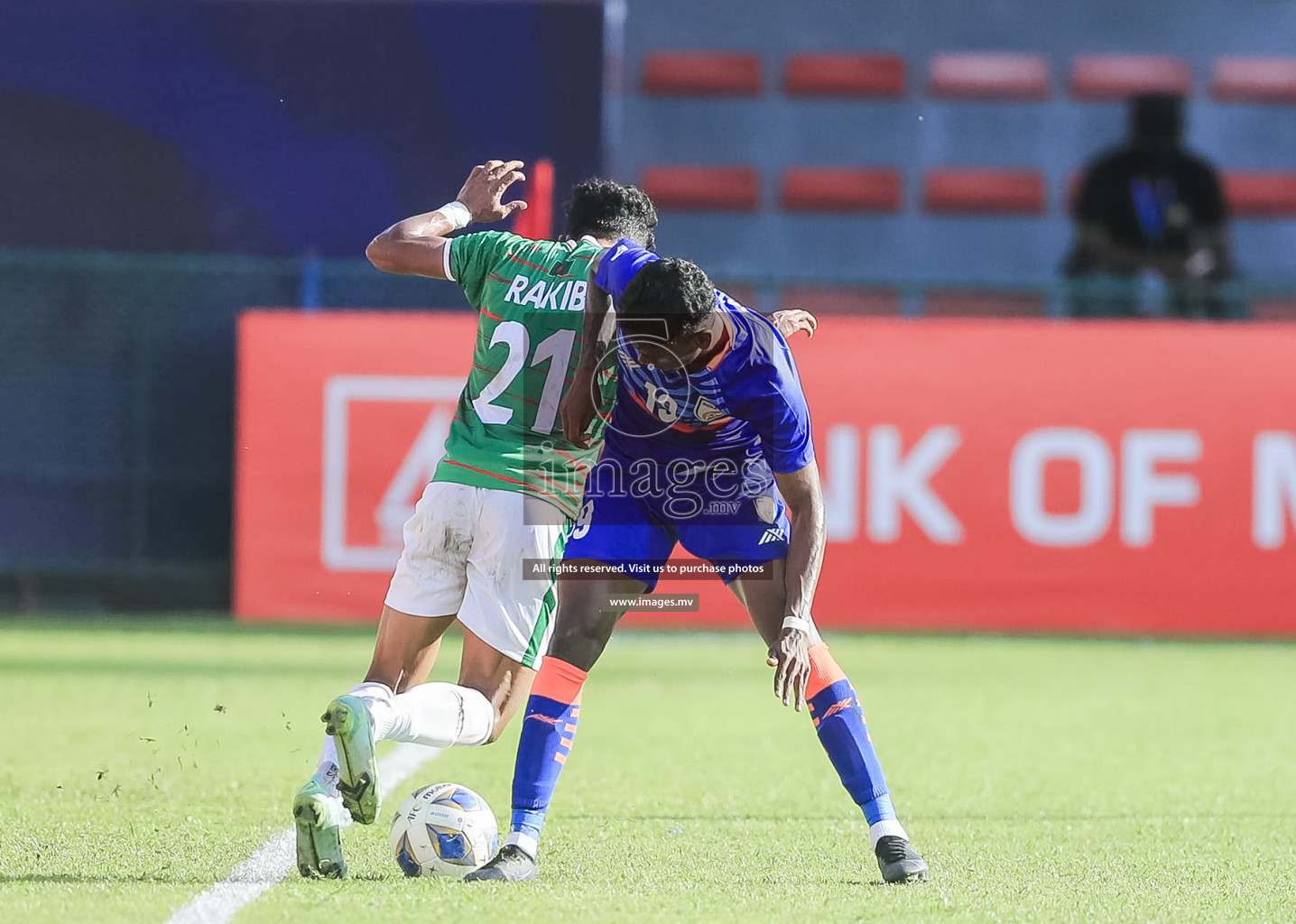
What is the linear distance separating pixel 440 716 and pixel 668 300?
133cm

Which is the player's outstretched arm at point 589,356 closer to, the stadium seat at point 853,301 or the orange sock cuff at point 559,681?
the orange sock cuff at point 559,681

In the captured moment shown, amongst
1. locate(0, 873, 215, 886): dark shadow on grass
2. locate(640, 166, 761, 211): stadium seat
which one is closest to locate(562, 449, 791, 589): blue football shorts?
locate(0, 873, 215, 886): dark shadow on grass

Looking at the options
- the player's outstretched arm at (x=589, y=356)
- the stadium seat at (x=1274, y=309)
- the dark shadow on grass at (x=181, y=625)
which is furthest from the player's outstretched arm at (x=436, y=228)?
the stadium seat at (x=1274, y=309)

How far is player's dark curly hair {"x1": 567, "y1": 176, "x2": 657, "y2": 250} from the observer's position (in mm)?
5770

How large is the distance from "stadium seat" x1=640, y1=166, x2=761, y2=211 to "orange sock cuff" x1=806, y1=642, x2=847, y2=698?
1133cm

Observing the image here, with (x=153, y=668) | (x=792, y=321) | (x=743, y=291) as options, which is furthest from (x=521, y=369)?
(x=743, y=291)

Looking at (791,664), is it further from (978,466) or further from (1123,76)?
(1123,76)

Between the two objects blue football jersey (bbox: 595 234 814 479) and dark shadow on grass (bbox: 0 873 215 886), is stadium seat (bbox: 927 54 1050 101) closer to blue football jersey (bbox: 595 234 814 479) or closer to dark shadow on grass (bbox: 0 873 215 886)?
blue football jersey (bbox: 595 234 814 479)

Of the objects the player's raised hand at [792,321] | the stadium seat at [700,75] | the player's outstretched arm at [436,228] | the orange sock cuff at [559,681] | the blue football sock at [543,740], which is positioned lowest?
the blue football sock at [543,740]

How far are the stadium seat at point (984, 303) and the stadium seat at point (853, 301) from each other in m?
0.26

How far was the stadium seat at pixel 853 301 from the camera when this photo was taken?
45.4 ft

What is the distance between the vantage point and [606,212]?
227 inches

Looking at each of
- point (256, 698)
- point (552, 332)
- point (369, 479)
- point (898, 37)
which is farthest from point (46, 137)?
point (552, 332)

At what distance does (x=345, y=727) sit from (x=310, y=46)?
10.5 m
